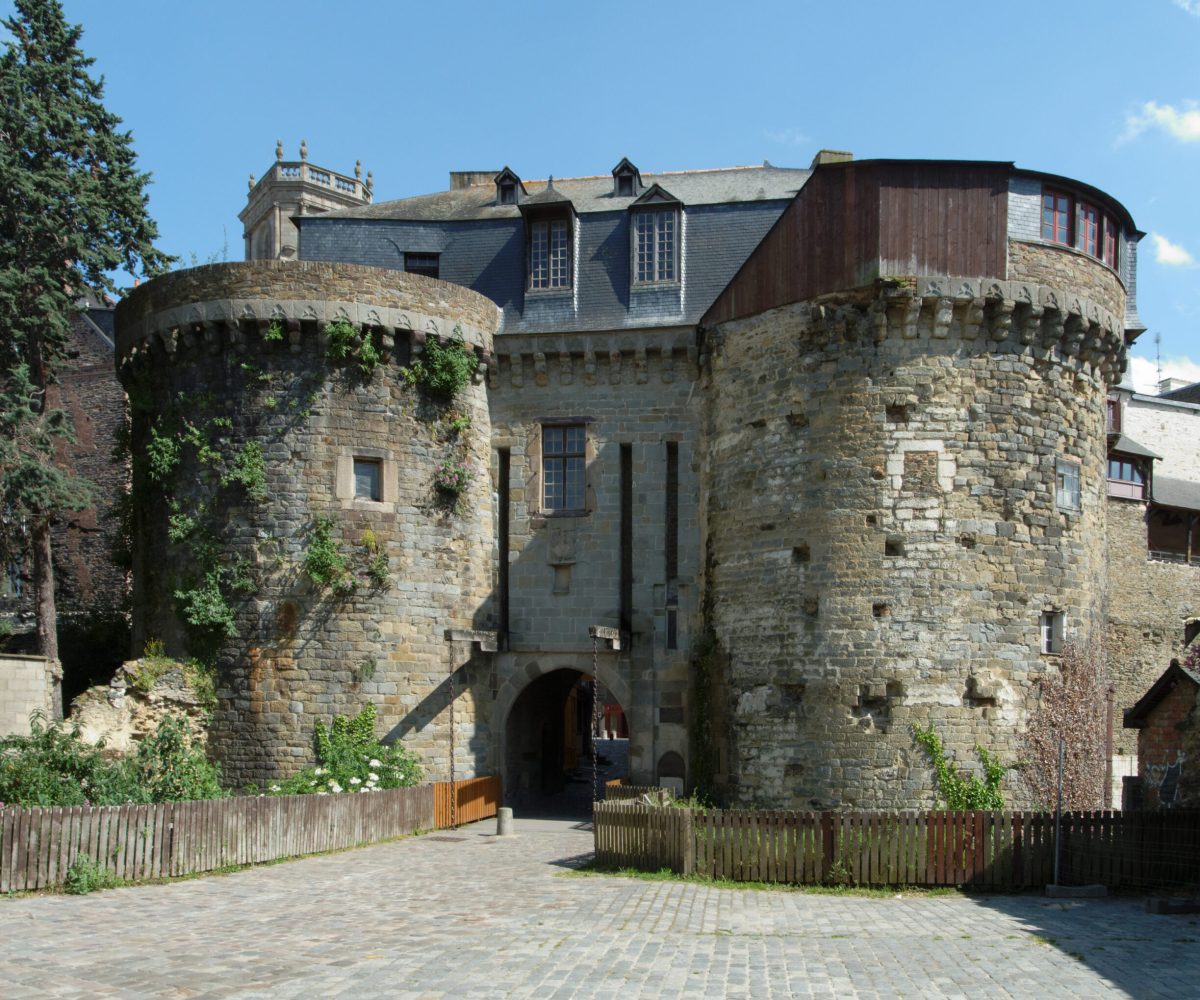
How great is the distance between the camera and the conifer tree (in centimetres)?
2306

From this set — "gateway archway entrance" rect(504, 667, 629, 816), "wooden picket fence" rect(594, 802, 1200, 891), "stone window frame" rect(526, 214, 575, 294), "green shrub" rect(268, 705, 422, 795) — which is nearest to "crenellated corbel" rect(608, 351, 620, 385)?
"stone window frame" rect(526, 214, 575, 294)

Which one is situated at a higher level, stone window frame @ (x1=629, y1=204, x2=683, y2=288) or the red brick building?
stone window frame @ (x1=629, y1=204, x2=683, y2=288)

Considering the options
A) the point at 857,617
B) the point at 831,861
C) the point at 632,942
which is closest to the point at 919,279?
the point at 857,617

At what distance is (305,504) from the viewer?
22469mm

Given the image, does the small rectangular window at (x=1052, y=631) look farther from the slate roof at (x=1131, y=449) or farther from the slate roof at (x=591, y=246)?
the slate roof at (x=1131, y=449)

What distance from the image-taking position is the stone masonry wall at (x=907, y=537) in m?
18.9

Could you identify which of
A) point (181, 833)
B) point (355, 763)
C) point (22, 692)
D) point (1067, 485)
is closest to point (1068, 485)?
point (1067, 485)

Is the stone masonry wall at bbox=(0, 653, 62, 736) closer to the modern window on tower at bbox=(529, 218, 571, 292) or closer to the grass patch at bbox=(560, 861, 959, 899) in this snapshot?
the grass patch at bbox=(560, 861, 959, 899)

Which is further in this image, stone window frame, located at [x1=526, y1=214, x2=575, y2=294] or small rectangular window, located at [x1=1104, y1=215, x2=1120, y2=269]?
stone window frame, located at [x1=526, y1=214, x2=575, y2=294]

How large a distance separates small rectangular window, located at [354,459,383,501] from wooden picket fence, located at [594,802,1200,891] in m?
9.14

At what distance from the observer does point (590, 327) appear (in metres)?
24.5

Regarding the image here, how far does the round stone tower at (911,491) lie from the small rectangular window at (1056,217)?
0.85ft

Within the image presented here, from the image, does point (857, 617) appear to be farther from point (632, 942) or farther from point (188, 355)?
point (188, 355)

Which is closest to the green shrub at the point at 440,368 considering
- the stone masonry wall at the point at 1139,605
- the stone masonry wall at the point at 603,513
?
the stone masonry wall at the point at 603,513
